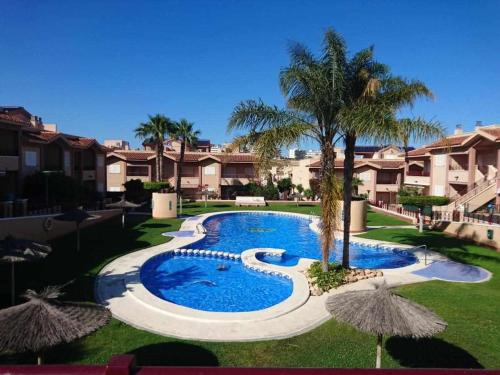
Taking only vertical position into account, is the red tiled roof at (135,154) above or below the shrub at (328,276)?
above

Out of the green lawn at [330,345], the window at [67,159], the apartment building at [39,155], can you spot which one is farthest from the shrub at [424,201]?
the window at [67,159]

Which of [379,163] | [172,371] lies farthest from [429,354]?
[379,163]

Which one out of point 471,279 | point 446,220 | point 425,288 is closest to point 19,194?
point 425,288

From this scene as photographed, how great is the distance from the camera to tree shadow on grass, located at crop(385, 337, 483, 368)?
937cm

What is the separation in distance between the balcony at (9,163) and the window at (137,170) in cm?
2802

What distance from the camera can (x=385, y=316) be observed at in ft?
28.3

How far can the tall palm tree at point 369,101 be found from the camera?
13117 mm

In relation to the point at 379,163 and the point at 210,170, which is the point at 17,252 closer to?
the point at 210,170

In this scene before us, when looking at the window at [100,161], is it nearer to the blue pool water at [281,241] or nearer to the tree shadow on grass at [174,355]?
the blue pool water at [281,241]

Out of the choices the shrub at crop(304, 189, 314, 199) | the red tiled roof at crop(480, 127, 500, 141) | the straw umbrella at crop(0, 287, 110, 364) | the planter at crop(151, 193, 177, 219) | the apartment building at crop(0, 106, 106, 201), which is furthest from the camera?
the shrub at crop(304, 189, 314, 199)

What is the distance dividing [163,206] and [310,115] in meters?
21.1

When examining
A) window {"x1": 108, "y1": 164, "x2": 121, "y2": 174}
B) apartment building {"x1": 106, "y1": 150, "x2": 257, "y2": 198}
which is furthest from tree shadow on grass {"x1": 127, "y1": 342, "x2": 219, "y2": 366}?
window {"x1": 108, "y1": 164, "x2": 121, "y2": 174}

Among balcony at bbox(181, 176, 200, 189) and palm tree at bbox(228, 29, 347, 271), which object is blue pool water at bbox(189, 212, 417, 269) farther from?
balcony at bbox(181, 176, 200, 189)

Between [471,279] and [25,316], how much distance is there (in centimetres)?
1724
